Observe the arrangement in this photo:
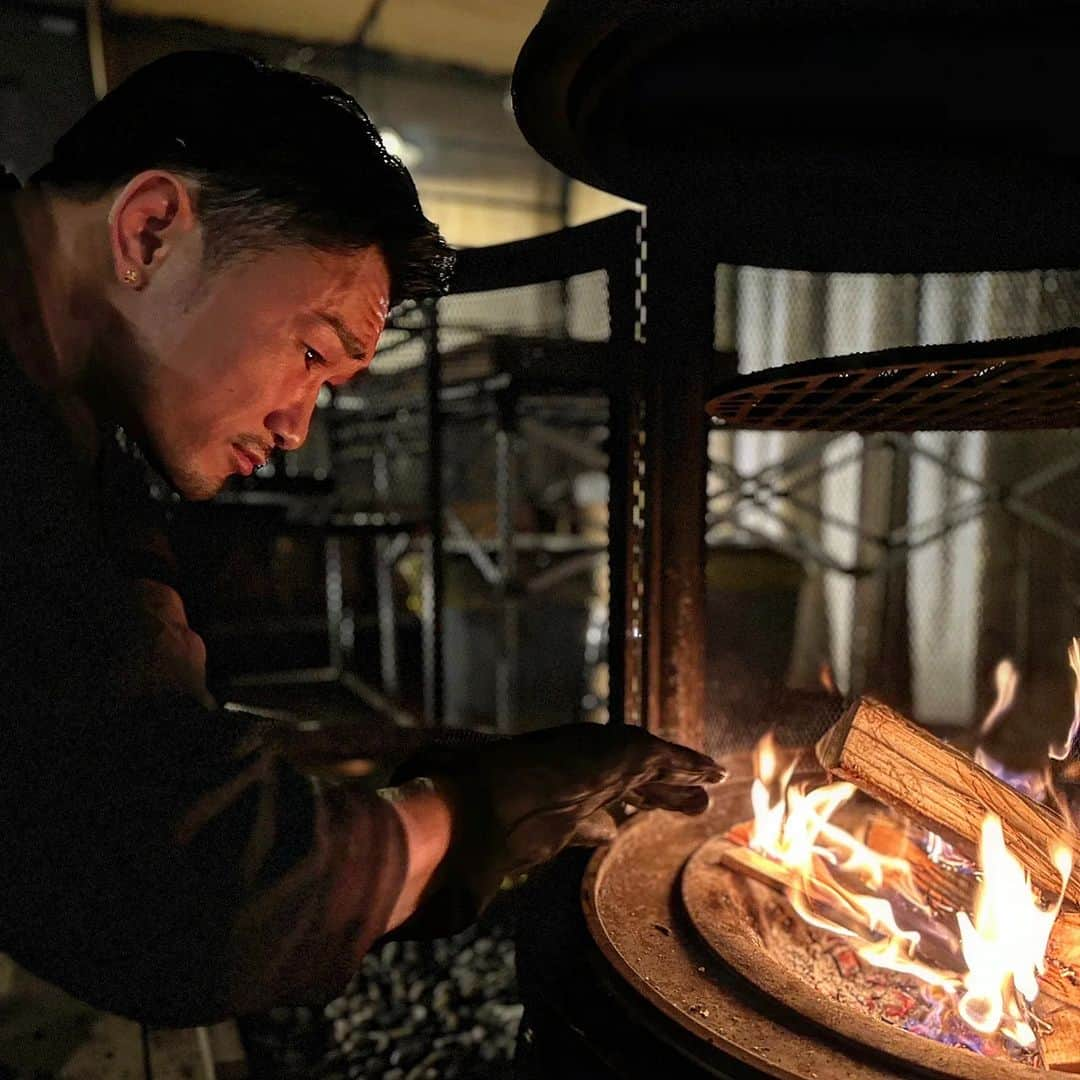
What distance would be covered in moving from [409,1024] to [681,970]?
180cm

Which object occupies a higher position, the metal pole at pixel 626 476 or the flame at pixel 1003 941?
the metal pole at pixel 626 476

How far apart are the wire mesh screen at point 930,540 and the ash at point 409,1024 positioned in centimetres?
218

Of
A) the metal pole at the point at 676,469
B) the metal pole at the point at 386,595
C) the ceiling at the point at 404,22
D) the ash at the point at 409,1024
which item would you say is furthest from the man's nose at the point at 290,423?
the ceiling at the point at 404,22

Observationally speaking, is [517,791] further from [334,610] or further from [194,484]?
[334,610]

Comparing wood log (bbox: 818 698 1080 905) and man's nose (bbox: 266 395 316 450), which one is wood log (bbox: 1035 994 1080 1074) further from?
man's nose (bbox: 266 395 316 450)

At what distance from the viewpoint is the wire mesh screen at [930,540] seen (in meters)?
5.13

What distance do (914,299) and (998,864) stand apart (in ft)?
15.2

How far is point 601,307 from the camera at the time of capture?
730 centimetres

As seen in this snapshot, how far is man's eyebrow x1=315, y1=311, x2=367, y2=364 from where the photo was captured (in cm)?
133

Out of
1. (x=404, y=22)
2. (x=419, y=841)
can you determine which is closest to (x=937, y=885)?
(x=419, y=841)

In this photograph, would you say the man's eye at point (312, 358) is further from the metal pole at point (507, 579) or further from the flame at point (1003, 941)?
the metal pole at point (507, 579)

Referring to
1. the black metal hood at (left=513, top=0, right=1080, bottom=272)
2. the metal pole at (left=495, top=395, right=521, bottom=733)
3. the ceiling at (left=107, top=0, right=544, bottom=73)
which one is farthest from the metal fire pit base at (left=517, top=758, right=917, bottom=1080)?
the ceiling at (left=107, top=0, right=544, bottom=73)

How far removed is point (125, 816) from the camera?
3.45 ft

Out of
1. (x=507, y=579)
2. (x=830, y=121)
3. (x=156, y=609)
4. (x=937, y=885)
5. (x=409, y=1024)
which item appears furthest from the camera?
(x=507, y=579)
